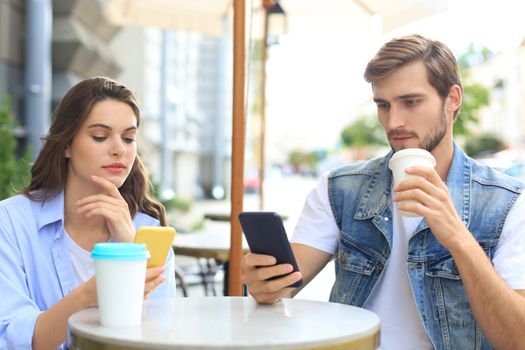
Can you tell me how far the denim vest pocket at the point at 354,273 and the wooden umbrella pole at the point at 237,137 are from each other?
0.71m

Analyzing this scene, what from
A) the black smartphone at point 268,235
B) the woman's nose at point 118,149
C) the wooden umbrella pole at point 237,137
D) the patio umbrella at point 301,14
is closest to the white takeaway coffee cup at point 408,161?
the black smartphone at point 268,235

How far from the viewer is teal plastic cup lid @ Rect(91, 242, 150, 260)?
1466 mm

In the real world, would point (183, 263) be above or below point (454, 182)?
below

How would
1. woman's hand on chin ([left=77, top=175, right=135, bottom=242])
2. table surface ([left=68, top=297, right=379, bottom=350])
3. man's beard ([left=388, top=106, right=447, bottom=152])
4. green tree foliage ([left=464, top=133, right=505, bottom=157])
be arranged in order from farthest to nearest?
1. green tree foliage ([left=464, top=133, right=505, bottom=157])
2. man's beard ([left=388, top=106, right=447, bottom=152])
3. woman's hand on chin ([left=77, top=175, right=135, bottom=242])
4. table surface ([left=68, top=297, right=379, bottom=350])

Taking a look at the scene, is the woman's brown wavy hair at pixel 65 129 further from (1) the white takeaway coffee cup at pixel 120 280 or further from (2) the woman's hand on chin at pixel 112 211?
(1) the white takeaway coffee cup at pixel 120 280

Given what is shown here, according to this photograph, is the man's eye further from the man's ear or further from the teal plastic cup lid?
the teal plastic cup lid

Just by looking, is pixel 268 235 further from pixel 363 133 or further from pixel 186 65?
pixel 363 133

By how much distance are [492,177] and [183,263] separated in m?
6.83

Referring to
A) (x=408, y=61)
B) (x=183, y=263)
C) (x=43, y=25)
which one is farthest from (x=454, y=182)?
(x=43, y=25)

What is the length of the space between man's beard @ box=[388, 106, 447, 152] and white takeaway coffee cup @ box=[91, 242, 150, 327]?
1018mm

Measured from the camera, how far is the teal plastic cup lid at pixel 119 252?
147 cm

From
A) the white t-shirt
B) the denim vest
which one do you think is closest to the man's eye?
the denim vest

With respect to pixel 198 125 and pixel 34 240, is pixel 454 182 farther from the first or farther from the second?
pixel 198 125

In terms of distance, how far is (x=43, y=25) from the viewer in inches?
395
